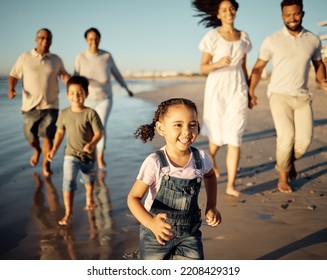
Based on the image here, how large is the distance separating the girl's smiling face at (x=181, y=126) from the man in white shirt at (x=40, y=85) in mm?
3407

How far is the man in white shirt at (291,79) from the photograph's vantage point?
4039 millimetres

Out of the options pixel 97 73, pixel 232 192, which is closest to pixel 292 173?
pixel 232 192

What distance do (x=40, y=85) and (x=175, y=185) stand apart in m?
3.76

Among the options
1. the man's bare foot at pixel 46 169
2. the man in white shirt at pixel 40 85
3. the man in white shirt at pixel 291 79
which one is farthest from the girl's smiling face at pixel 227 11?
the man's bare foot at pixel 46 169

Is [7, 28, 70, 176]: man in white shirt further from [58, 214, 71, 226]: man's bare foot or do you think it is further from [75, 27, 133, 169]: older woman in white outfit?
[58, 214, 71, 226]: man's bare foot

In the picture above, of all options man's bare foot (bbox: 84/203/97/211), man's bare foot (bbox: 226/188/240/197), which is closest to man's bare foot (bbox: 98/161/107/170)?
man's bare foot (bbox: 84/203/97/211)

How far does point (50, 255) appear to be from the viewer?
284 cm

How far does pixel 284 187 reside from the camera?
4.16 metres

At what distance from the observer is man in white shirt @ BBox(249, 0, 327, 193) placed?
404cm

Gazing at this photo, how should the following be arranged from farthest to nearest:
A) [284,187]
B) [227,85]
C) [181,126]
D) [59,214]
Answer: [227,85] → [284,187] → [59,214] → [181,126]

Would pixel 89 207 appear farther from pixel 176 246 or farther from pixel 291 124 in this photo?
pixel 291 124
